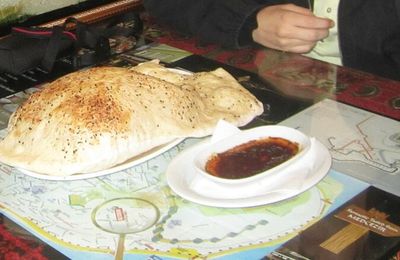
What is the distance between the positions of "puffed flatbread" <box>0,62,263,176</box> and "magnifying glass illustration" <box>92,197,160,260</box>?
73 mm

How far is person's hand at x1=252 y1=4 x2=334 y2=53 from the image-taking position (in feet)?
4.36

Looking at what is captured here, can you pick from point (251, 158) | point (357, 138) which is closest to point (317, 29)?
point (357, 138)

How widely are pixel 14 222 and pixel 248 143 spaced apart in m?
0.36

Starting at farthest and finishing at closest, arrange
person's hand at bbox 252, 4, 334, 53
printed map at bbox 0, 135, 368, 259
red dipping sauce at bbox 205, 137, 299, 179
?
person's hand at bbox 252, 4, 334, 53 → red dipping sauce at bbox 205, 137, 299, 179 → printed map at bbox 0, 135, 368, 259

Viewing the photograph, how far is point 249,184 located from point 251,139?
125 millimetres

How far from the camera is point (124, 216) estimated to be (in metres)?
0.85

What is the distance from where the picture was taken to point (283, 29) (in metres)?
1.35

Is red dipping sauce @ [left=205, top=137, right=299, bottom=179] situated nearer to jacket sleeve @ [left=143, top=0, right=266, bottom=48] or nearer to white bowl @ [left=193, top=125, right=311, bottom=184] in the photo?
white bowl @ [left=193, top=125, right=311, bottom=184]

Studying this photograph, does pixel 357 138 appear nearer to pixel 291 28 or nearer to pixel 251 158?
pixel 251 158

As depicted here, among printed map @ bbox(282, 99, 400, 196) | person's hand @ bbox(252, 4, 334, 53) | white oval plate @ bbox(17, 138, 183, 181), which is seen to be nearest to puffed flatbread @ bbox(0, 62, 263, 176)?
white oval plate @ bbox(17, 138, 183, 181)

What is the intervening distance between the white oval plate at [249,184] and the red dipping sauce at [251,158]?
2 centimetres

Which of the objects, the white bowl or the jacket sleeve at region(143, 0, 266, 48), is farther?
the jacket sleeve at region(143, 0, 266, 48)

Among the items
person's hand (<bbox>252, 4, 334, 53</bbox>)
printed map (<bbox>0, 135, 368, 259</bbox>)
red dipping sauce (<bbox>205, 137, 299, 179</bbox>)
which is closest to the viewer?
printed map (<bbox>0, 135, 368, 259</bbox>)

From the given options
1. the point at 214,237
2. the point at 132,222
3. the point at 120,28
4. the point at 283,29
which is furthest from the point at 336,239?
the point at 120,28
